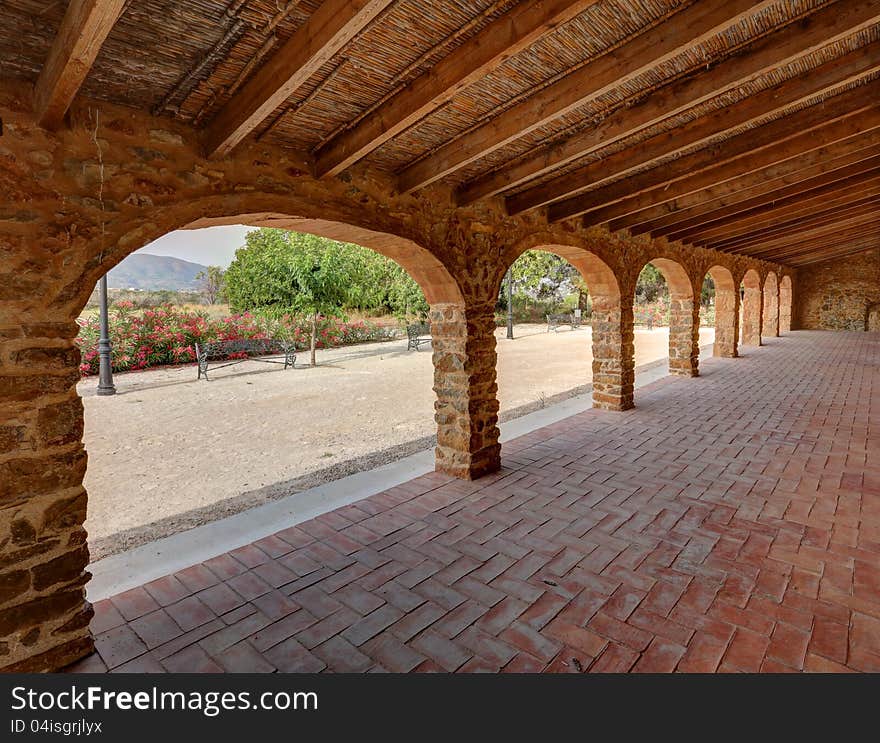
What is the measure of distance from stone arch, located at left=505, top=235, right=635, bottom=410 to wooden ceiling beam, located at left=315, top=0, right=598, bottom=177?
4.01 m

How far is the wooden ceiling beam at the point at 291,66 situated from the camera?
1.74 meters

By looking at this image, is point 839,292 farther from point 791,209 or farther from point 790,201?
point 790,201

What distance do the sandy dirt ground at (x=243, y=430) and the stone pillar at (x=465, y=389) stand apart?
1.07 meters

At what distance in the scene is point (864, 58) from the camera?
2699 mm

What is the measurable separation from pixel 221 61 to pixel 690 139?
3.16m

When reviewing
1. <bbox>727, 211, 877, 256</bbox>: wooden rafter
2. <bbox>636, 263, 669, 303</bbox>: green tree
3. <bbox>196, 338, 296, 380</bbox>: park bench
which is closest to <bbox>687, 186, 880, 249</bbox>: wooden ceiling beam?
<bbox>727, 211, 877, 256</bbox>: wooden rafter

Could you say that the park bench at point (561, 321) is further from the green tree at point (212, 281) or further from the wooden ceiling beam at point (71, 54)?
the wooden ceiling beam at point (71, 54)

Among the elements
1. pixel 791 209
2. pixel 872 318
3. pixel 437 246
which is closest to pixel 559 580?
pixel 437 246

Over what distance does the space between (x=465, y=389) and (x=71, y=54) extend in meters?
3.29

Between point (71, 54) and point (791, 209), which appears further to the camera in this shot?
point (791, 209)

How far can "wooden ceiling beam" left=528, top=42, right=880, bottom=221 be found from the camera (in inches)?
110

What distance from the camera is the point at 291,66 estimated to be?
6.58 ft

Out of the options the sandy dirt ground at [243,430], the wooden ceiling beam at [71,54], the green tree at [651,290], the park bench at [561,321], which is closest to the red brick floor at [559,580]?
the sandy dirt ground at [243,430]

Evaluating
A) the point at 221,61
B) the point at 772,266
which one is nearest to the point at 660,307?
the point at 772,266
